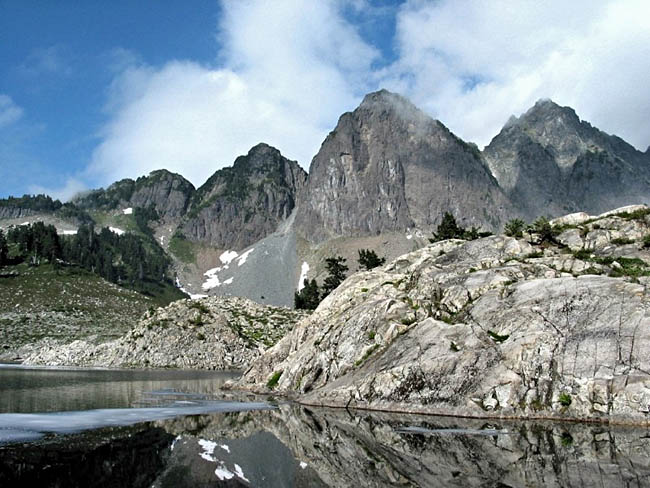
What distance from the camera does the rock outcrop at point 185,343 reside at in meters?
114

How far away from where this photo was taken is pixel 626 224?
181ft

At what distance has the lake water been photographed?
64.0 feet

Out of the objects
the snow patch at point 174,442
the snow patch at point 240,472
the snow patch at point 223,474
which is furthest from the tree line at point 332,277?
the snow patch at point 223,474

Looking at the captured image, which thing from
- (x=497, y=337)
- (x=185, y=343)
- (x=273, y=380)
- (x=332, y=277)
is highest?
(x=332, y=277)

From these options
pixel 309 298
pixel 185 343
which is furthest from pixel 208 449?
pixel 309 298

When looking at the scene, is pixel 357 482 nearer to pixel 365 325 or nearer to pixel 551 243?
pixel 365 325

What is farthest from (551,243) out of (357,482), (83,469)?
(83,469)

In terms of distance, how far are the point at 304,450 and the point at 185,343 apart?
9514cm

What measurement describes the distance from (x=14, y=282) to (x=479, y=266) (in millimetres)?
186632

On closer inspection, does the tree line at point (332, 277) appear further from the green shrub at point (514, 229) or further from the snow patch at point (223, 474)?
the snow patch at point (223, 474)

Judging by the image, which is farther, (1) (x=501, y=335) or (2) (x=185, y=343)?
(2) (x=185, y=343)

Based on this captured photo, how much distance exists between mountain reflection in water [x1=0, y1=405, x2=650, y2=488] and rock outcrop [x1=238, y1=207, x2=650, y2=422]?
3.78 meters

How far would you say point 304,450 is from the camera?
84.8ft

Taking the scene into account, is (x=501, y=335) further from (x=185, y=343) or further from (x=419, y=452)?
(x=185, y=343)
